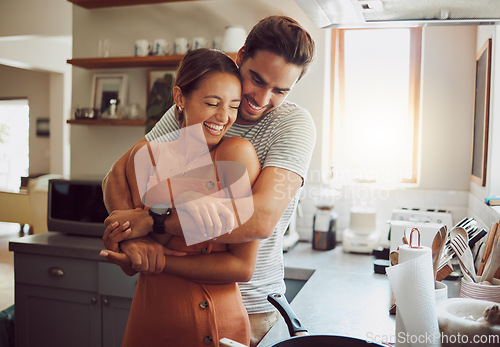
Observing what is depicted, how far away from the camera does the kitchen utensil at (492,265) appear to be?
1.25 meters

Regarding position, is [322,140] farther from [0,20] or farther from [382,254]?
[0,20]

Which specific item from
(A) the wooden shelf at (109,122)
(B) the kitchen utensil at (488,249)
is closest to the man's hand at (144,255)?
(B) the kitchen utensil at (488,249)

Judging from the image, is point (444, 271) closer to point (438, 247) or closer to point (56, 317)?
point (438, 247)

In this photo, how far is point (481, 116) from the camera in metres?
2.25

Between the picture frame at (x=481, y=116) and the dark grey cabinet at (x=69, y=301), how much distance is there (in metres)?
1.78

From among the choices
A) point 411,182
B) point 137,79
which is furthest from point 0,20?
point 411,182

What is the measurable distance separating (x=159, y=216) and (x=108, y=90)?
7.96ft

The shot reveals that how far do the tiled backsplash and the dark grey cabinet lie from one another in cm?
112

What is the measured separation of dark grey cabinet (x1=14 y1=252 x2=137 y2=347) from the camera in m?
2.38

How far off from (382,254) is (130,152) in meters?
1.61

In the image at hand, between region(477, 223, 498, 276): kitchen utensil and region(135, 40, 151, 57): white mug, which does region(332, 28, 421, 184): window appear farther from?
region(477, 223, 498, 276): kitchen utensil

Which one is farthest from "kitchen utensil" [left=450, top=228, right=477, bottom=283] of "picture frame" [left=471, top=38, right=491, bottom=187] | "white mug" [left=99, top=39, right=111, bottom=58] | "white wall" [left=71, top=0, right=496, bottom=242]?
"white mug" [left=99, top=39, right=111, bottom=58]

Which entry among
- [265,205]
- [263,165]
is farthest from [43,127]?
[265,205]

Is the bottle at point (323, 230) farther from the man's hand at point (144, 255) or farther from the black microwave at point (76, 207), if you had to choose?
Answer: the man's hand at point (144, 255)
